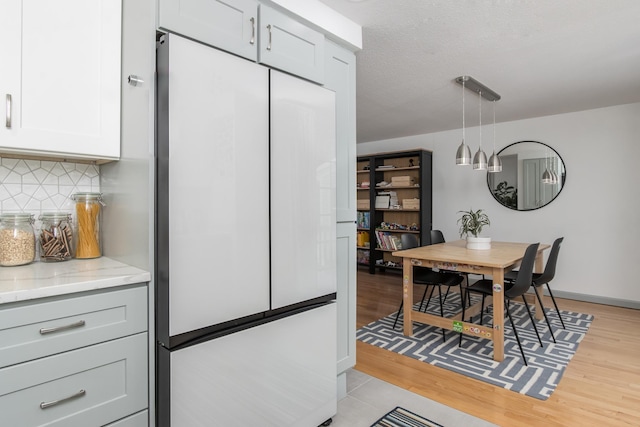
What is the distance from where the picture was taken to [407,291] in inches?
133

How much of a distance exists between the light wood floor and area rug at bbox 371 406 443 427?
0.27m

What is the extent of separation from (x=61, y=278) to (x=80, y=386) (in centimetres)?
38

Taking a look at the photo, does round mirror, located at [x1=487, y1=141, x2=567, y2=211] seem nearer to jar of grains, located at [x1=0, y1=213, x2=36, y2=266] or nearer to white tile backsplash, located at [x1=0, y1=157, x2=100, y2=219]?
white tile backsplash, located at [x1=0, y1=157, x2=100, y2=219]

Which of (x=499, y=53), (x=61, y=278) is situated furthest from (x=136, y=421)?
(x=499, y=53)

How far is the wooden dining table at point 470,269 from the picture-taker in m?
2.82

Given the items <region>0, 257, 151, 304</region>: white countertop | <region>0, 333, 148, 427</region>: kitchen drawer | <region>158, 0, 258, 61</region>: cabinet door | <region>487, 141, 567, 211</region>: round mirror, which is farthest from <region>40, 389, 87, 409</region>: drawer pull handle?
<region>487, 141, 567, 211</region>: round mirror

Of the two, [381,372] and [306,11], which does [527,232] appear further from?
[306,11]

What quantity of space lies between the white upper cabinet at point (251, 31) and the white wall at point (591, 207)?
163 inches

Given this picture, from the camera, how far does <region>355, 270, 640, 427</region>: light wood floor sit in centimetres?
209

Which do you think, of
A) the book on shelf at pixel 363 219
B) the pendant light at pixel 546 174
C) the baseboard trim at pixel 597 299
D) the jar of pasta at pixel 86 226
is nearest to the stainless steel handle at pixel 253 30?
the jar of pasta at pixel 86 226

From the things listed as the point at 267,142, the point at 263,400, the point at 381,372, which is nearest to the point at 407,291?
the point at 381,372

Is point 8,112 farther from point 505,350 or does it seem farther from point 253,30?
point 505,350

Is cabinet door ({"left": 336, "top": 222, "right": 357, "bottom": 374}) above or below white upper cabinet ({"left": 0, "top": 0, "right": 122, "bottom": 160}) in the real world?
below

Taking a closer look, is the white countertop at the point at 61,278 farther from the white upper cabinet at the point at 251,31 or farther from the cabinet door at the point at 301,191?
the white upper cabinet at the point at 251,31
